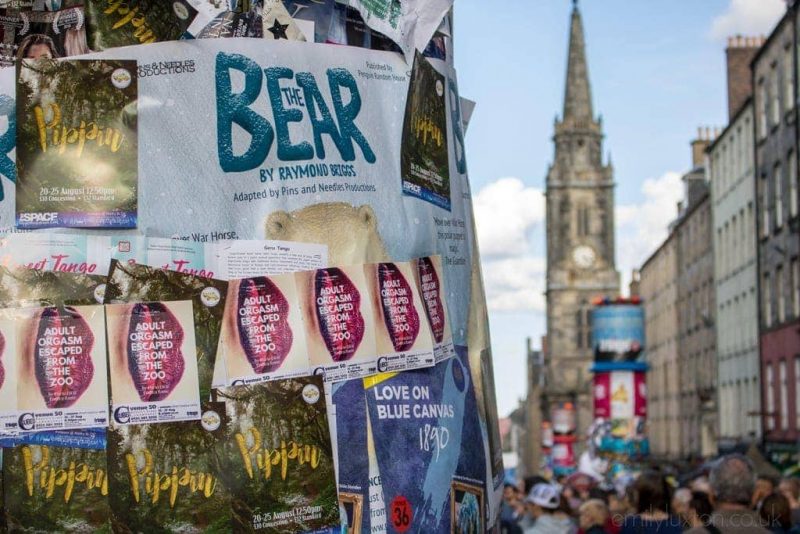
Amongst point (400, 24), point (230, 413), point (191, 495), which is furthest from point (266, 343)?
point (400, 24)

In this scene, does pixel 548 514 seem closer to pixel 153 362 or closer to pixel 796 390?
pixel 153 362

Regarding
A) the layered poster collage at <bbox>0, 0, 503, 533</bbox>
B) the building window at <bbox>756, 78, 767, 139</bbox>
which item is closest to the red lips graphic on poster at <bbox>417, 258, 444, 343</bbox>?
the layered poster collage at <bbox>0, 0, 503, 533</bbox>

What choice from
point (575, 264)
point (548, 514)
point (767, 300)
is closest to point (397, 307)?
point (548, 514)

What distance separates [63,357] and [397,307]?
76cm

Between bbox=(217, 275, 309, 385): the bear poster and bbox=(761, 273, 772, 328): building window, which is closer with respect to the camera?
bbox=(217, 275, 309, 385): the bear poster

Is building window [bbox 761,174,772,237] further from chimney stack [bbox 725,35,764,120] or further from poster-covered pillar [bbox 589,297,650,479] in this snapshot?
poster-covered pillar [bbox 589,297,650,479]

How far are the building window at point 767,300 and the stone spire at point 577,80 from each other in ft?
368

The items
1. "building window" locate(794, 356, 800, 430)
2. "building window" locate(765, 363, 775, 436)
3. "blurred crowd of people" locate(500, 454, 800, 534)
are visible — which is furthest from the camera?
"building window" locate(765, 363, 775, 436)

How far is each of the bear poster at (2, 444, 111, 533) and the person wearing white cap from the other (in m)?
8.38

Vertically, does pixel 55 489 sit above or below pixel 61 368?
below

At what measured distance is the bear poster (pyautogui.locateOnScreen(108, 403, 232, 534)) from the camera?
296 cm

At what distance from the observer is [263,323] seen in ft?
10.0

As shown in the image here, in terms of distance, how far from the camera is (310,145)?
318 centimetres

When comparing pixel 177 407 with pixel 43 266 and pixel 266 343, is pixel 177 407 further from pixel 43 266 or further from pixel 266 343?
pixel 43 266
